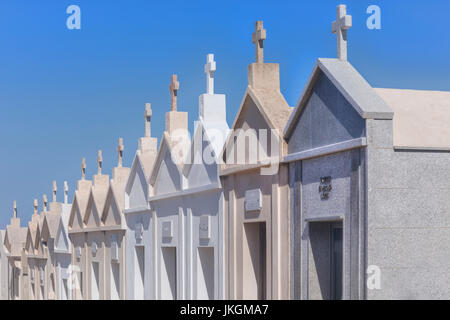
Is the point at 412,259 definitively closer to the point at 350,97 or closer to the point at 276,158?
the point at 350,97

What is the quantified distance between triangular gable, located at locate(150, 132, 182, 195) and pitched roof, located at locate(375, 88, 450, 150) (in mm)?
6176

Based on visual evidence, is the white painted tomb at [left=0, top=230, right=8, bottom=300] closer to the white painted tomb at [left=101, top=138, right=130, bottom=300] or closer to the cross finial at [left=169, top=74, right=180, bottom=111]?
the white painted tomb at [left=101, top=138, right=130, bottom=300]

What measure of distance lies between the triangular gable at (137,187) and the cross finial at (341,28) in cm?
859

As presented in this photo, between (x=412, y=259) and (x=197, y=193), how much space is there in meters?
6.12

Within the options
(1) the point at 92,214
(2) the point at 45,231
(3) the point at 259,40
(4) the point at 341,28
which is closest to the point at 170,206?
(3) the point at 259,40

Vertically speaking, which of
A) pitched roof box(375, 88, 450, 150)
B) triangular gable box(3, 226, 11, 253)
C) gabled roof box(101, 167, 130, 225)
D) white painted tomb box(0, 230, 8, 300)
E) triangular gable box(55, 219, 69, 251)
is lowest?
white painted tomb box(0, 230, 8, 300)

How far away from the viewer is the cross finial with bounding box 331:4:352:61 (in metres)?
8.98

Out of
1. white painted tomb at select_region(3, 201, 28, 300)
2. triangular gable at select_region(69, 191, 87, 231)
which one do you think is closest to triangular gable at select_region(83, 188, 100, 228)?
triangular gable at select_region(69, 191, 87, 231)

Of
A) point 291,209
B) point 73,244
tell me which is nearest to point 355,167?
point 291,209

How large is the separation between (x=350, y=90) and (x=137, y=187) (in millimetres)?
10202

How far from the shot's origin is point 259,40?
11156 mm

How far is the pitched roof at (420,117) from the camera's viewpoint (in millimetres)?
8094

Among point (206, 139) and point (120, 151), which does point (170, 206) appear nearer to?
point (206, 139)
